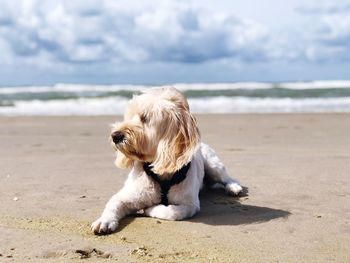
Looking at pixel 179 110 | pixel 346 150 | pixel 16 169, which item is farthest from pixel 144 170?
pixel 346 150

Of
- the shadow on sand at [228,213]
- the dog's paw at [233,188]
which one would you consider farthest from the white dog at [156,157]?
the dog's paw at [233,188]

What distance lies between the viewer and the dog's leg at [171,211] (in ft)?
17.9

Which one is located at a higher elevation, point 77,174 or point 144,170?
point 144,170

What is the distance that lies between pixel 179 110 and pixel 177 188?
80 centimetres

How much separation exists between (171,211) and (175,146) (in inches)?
26.9

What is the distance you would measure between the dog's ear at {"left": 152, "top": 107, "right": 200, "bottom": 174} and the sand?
0.57 meters

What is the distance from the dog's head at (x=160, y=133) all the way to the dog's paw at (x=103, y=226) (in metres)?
0.59

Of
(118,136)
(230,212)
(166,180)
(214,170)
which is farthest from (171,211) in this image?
(214,170)

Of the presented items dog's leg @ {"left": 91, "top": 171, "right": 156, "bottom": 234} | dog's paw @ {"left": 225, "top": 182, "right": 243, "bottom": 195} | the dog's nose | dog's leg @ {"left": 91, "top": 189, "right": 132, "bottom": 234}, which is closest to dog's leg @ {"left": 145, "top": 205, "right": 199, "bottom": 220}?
dog's leg @ {"left": 91, "top": 171, "right": 156, "bottom": 234}

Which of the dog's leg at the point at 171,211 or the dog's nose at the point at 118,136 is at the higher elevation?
the dog's nose at the point at 118,136

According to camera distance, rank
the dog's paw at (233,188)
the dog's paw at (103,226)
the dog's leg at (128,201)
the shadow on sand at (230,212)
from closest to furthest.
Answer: the dog's paw at (103,226) → the dog's leg at (128,201) → the shadow on sand at (230,212) → the dog's paw at (233,188)

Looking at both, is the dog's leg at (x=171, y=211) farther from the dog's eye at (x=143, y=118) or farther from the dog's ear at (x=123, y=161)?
the dog's eye at (x=143, y=118)

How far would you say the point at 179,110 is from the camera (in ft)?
17.2

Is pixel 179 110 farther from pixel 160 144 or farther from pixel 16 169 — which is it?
pixel 16 169
